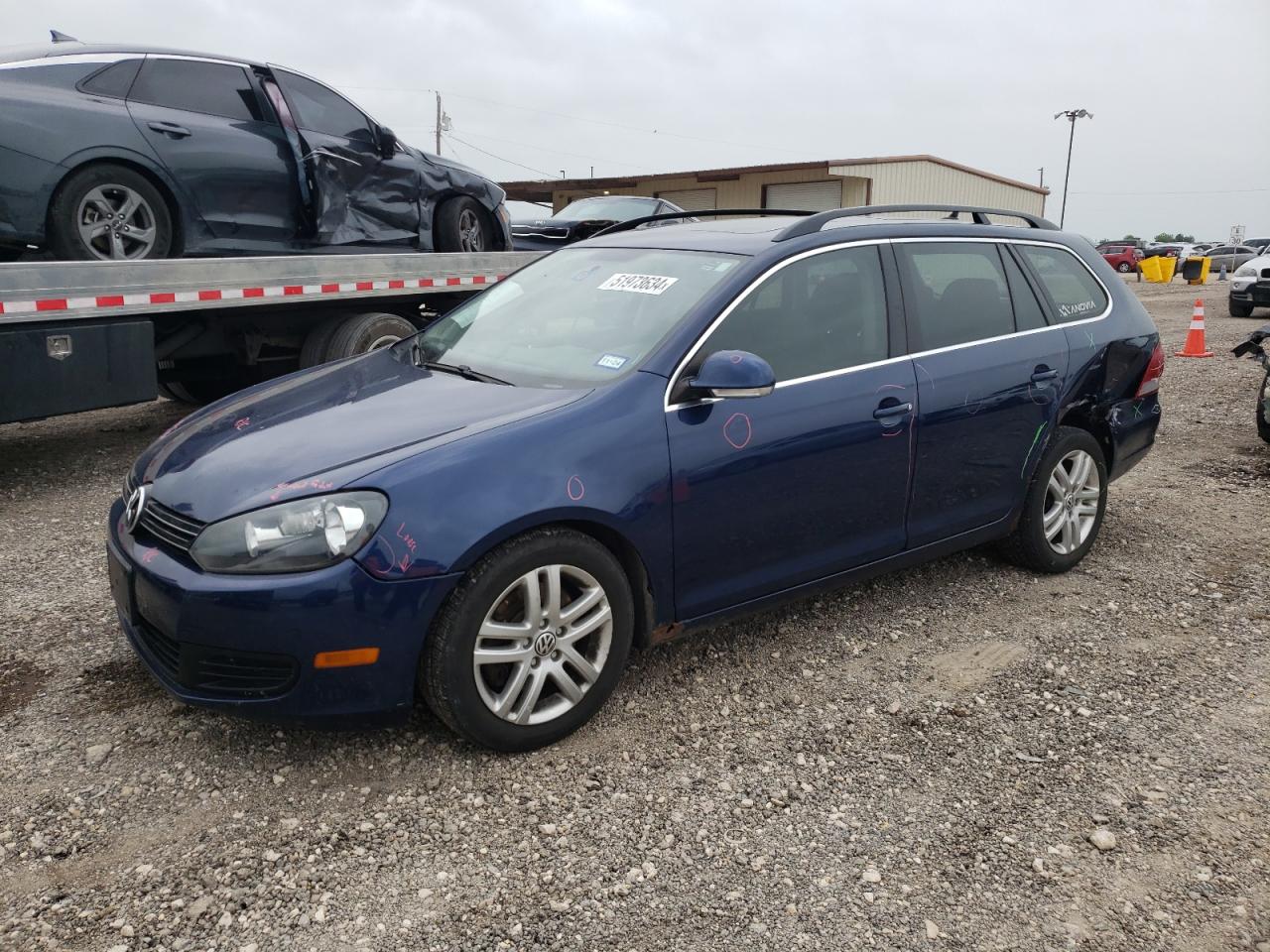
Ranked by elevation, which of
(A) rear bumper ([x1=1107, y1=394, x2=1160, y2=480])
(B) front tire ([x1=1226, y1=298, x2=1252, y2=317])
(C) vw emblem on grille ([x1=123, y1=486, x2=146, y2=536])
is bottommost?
(C) vw emblem on grille ([x1=123, y1=486, x2=146, y2=536])

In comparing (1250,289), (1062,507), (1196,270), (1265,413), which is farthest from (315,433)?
(1196,270)

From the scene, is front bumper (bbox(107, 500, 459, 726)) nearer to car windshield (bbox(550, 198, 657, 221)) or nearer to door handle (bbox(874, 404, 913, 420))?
door handle (bbox(874, 404, 913, 420))

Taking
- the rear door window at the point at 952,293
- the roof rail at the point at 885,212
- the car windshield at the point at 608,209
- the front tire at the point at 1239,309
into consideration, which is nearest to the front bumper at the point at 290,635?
the roof rail at the point at 885,212

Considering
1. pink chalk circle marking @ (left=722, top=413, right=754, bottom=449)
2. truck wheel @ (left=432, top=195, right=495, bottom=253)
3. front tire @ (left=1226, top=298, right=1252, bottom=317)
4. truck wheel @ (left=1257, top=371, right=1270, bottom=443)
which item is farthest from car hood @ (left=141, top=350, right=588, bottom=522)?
front tire @ (left=1226, top=298, right=1252, bottom=317)

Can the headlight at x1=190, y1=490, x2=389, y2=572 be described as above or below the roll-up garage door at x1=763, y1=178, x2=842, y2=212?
below

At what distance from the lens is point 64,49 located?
225 inches

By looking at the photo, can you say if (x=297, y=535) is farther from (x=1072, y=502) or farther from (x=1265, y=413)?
(x=1265, y=413)

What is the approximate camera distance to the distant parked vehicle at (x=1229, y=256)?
40344mm

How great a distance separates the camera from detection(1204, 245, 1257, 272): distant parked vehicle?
40.3 meters

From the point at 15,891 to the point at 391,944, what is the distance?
95 centimetres

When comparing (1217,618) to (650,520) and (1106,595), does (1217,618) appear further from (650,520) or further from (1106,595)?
(650,520)

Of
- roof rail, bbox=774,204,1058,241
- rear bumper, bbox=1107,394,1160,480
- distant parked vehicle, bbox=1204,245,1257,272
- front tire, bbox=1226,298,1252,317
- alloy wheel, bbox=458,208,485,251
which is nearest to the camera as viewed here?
roof rail, bbox=774,204,1058,241

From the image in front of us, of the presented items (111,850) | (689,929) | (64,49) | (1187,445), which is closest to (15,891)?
(111,850)

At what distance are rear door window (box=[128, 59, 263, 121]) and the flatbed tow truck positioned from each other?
1076 mm
